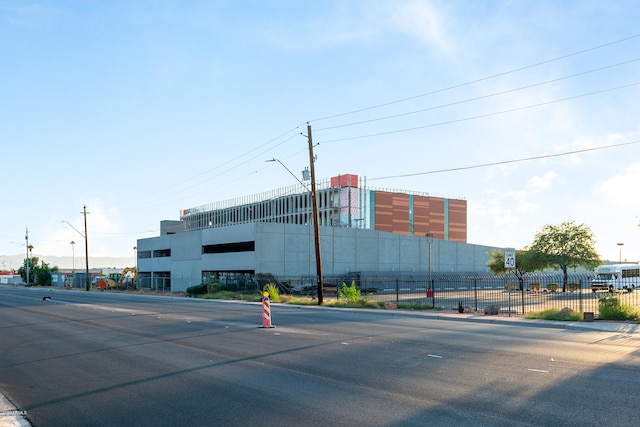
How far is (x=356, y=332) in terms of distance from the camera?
19094 mm

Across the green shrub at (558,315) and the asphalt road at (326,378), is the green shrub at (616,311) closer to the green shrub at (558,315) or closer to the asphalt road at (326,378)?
the green shrub at (558,315)

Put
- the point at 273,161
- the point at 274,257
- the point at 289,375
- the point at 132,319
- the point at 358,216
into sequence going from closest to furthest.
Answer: the point at 289,375, the point at 132,319, the point at 273,161, the point at 274,257, the point at 358,216

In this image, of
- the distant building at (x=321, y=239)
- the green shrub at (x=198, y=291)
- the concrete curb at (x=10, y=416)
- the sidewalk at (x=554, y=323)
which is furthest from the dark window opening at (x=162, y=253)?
the concrete curb at (x=10, y=416)

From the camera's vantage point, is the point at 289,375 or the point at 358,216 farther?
the point at 358,216

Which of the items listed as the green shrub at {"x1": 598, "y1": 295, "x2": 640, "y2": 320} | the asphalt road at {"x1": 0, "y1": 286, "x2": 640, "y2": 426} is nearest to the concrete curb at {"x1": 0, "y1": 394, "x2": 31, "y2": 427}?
the asphalt road at {"x1": 0, "y1": 286, "x2": 640, "y2": 426}

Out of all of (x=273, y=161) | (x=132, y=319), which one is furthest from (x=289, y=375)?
(x=273, y=161)

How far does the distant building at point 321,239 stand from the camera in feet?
211

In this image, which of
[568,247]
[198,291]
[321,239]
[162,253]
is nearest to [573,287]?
[568,247]

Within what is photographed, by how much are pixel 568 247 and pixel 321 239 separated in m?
26.0

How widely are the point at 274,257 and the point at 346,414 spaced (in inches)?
2159

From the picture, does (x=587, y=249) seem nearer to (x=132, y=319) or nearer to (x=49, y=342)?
(x=132, y=319)

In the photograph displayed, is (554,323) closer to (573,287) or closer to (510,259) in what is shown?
(510,259)

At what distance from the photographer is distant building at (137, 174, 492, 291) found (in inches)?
2527

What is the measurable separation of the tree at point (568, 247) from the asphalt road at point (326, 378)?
41831 millimetres
